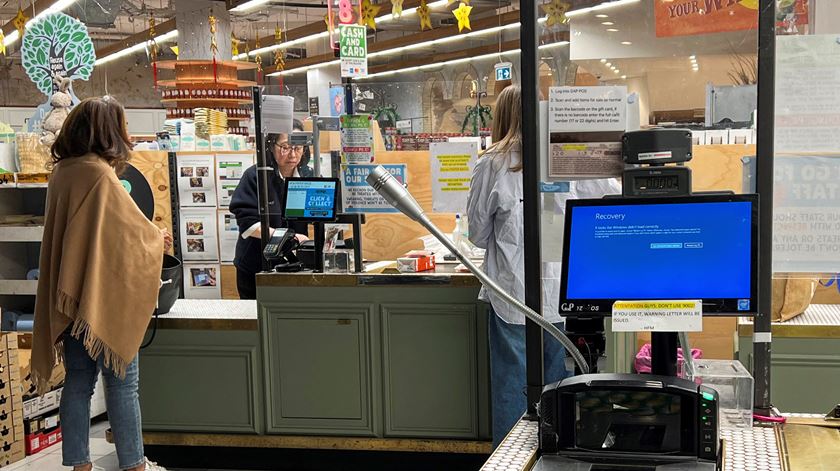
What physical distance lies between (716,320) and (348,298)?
166 centimetres

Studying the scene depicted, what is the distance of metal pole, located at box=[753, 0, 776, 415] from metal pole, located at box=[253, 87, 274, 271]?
2819 millimetres

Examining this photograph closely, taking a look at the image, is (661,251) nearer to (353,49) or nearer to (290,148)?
(290,148)

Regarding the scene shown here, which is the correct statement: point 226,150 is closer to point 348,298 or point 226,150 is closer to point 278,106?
point 278,106

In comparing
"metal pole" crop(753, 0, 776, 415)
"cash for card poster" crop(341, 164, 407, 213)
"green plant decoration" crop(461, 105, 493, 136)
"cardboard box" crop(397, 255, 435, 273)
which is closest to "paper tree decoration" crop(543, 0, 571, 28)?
"metal pole" crop(753, 0, 776, 415)

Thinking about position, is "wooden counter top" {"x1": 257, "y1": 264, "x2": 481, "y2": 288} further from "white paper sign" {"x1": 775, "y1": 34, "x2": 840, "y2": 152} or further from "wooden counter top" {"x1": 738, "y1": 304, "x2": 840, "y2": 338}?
"white paper sign" {"x1": 775, "y1": 34, "x2": 840, "y2": 152}

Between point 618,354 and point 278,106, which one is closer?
point 618,354

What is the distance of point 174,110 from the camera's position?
11688mm

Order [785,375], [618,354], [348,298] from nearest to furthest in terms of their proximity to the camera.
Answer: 1. [618,354]
2. [785,375]
3. [348,298]

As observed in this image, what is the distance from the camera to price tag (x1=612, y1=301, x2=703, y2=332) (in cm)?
182

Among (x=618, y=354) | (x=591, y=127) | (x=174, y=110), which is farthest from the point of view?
(x=174, y=110)

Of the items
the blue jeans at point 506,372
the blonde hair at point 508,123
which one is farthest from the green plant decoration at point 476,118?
the blue jeans at point 506,372

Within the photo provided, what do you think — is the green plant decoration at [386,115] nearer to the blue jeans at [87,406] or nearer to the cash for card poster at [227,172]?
the blue jeans at [87,406]

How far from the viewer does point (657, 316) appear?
6.05 feet

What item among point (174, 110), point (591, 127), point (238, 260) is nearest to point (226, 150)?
point (238, 260)
